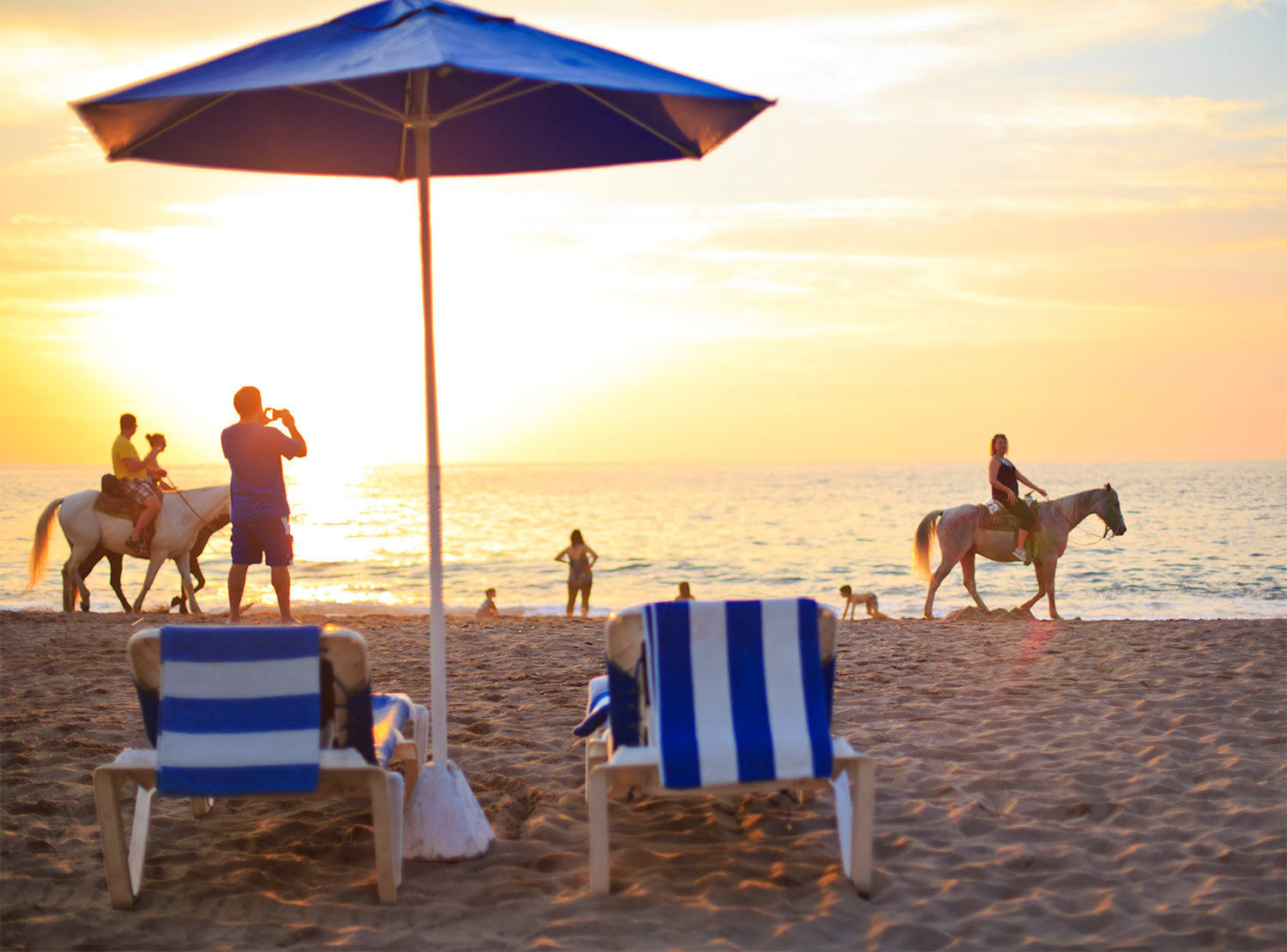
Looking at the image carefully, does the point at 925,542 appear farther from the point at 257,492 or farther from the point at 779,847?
the point at 779,847

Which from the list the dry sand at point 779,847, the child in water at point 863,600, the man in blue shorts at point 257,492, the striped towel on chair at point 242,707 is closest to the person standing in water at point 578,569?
the child in water at point 863,600

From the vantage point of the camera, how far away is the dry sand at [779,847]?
124 inches

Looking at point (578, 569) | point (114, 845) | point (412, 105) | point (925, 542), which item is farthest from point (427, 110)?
point (578, 569)

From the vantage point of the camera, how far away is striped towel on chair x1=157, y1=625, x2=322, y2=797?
3.23 m

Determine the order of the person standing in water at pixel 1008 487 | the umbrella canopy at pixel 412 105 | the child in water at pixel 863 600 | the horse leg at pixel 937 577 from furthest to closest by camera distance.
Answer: the child in water at pixel 863 600, the horse leg at pixel 937 577, the person standing in water at pixel 1008 487, the umbrella canopy at pixel 412 105

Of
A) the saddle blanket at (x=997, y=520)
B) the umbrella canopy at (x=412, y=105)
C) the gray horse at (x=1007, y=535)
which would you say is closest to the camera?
the umbrella canopy at (x=412, y=105)

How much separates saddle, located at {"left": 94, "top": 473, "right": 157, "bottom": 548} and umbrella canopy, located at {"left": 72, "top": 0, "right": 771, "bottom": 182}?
893 centimetres

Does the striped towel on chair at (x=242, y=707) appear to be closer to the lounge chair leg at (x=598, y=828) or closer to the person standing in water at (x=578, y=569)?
the lounge chair leg at (x=598, y=828)

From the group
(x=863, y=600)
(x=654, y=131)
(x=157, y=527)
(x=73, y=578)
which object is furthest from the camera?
(x=863, y=600)

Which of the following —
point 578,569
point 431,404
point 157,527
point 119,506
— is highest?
point 431,404

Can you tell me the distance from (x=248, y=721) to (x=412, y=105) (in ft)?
7.70

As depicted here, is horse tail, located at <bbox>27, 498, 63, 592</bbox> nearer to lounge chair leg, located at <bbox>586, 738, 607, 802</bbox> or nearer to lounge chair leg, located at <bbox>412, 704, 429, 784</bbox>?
lounge chair leg, located at <bbox>412, 704, 429, 784</bbox>

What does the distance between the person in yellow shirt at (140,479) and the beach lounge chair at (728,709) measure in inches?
399

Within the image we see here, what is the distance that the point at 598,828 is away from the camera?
3.35 m
